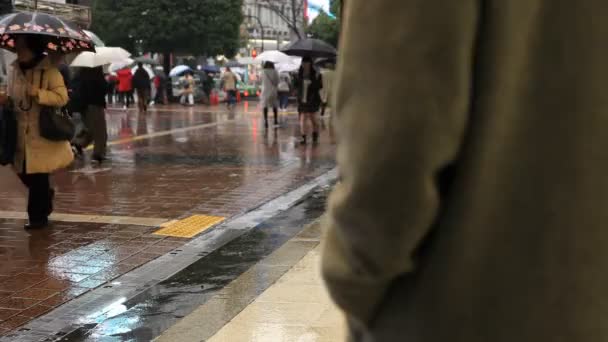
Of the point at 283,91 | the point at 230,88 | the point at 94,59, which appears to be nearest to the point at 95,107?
the point at 94,59

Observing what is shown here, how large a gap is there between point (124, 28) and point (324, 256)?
37251mm

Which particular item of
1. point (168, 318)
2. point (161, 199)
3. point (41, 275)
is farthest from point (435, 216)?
point (161, 199)

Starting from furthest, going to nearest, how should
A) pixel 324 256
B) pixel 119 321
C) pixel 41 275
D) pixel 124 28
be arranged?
1. pixel 124 28
2. pixel 41 275
3. pixel 119 321
4. pixel 324 256

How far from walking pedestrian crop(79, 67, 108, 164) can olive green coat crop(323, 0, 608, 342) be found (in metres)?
10.5

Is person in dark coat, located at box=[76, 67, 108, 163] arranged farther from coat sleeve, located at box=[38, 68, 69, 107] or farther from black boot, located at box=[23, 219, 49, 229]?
coat sleeve, located at box=[38, 68, 69, 107]

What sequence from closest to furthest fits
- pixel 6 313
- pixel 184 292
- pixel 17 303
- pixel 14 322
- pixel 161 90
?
pixel 14 322, pixel 6 313, pixel 17 303, pixel 184 292, pixel 161 90

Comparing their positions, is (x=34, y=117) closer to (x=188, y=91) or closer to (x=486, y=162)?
(x=486, y=162)

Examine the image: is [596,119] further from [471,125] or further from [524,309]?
[524,309]

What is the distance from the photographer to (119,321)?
14.3ft

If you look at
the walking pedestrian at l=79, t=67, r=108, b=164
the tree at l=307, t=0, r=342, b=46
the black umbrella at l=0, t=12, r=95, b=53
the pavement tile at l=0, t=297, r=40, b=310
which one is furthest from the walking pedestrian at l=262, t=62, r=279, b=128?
the tree at l=307, t=0, r=342, b=46

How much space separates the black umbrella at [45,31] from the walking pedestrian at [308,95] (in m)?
6.68

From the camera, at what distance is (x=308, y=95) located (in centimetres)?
1434

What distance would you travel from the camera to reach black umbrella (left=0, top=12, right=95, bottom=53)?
23.4ft

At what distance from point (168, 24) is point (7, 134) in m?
31.0
